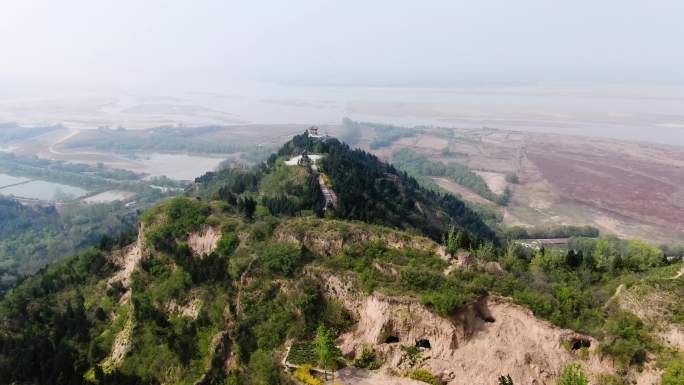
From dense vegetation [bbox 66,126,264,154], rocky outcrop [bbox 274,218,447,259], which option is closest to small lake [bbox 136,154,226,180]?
dense vegetation [bbox 66,126,264,154]

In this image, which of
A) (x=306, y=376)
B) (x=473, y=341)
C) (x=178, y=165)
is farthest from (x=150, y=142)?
(x=473, y=341)

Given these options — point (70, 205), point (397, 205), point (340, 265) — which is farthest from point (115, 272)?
point (70, 205)

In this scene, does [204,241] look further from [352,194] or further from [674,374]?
[674,374]

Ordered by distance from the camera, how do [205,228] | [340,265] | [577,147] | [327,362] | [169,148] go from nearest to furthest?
1. [327,362]
2. [340,265]
3. [205,228]
4. [577,147]
5. [169,148]

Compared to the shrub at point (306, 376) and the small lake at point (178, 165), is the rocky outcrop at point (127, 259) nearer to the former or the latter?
the shrub at point (306, 376)

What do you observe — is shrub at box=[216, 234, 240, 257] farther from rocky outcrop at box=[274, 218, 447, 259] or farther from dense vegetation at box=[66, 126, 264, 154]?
dense vegetation at box=[66, 126, 264, 154]

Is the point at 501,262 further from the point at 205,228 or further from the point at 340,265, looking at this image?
the point at 205,228

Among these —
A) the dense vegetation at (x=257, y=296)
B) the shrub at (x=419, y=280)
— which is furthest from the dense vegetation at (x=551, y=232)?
the shrub at (x=419, y=280)
